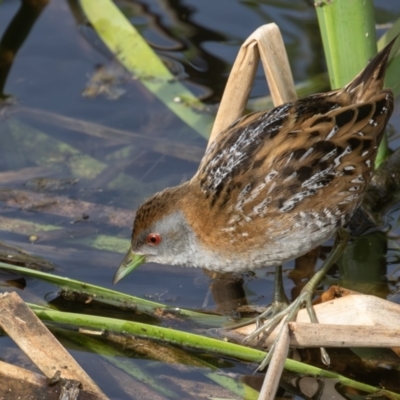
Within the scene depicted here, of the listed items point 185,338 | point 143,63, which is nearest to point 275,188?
point 185,338

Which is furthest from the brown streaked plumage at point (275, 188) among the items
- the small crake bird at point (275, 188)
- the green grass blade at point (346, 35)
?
the green grass blade at point (346, 35)

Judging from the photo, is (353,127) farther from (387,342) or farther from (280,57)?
(387,342)

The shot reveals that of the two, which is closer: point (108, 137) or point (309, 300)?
point (309, 300)

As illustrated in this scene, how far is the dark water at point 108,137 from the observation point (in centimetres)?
524

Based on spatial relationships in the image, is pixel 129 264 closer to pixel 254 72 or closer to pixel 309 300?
pixel 309 300

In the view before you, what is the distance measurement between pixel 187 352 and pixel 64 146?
8.07ft

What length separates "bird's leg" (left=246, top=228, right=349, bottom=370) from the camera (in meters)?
4.46

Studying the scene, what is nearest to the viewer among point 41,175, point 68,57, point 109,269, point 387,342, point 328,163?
point 387,342

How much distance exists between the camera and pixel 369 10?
4.85m

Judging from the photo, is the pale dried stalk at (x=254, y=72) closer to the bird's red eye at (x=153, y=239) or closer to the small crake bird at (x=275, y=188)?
the small crake bird at (x=275, y=188)

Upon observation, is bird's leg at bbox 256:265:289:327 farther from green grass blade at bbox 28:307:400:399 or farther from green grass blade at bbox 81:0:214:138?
green grass blade at bbox 81:0:214:138

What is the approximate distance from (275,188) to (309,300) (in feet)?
2.27

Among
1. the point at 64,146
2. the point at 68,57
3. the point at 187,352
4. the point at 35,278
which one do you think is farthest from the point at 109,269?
the point at 68,57

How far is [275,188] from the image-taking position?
14.4 feet
